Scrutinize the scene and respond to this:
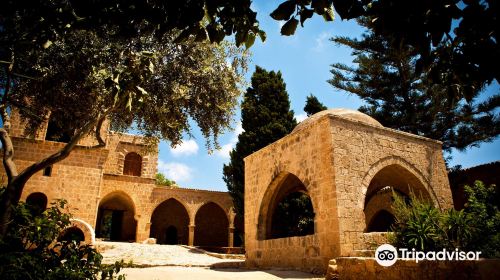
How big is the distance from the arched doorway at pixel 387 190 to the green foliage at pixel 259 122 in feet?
17.4

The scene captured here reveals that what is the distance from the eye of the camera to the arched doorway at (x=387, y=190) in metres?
8.71

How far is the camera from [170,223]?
21797mm

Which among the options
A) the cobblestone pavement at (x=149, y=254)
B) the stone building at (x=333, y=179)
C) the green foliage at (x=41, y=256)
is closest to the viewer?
the green foliage at (x=41, y=256)

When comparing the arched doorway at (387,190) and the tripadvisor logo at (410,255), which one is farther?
the arched doorway at (387,190)

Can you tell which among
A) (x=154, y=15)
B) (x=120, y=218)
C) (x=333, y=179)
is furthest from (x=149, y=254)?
(x=154, y=15)

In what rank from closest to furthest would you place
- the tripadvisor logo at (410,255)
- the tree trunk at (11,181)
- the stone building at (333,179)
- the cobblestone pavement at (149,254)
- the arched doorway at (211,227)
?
the tree trunk at (11,181)
the tripadvisor logo at (410,255)
the stone building at (333,179)
the cobblestone pavement at (149,254)
the arched doorway at (211,227)

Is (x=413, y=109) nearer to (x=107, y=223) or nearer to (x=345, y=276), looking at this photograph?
(x=345, y=276)

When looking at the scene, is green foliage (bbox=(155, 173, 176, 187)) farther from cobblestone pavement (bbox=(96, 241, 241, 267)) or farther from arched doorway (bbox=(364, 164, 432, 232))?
arched doorway (bbox=(364, 164, 432, 232))

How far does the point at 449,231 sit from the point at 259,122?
11.6 metres

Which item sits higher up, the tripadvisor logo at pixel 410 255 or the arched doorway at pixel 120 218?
the arched doorway at pixel 120 218

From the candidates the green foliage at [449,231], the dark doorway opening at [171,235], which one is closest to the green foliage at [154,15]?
the green foliage at [449,231]

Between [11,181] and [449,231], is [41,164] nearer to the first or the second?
[11,181]

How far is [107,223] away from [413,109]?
34335 millimetres

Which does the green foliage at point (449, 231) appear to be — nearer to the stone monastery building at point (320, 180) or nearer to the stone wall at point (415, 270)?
the stone wall at point (415, 270)
